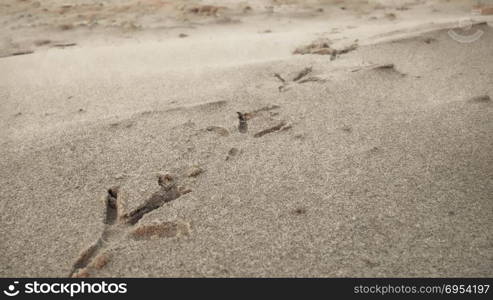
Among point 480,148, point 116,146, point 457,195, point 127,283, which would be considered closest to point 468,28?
point 480,148

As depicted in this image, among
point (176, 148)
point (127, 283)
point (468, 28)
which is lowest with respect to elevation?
point (127, 283)

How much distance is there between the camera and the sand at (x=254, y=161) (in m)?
1.04

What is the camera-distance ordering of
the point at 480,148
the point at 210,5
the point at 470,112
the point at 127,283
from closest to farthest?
the point at 127,283, the point at 480,148, the point at 470,112, the point at 210,5

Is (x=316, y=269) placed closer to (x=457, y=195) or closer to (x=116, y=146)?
(x=457, y=195)

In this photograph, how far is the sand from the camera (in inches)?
41.1

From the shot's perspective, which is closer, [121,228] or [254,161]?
[121,228]

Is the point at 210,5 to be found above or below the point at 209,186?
above

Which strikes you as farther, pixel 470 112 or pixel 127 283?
pixel 470 112

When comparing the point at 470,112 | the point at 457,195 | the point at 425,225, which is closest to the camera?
the point at 425,225

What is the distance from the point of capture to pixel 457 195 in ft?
3.98

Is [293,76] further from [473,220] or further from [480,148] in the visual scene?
[473,220]

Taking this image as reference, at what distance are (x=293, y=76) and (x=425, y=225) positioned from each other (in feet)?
4.08

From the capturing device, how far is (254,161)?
1.42 m

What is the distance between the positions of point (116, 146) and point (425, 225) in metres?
1.17
